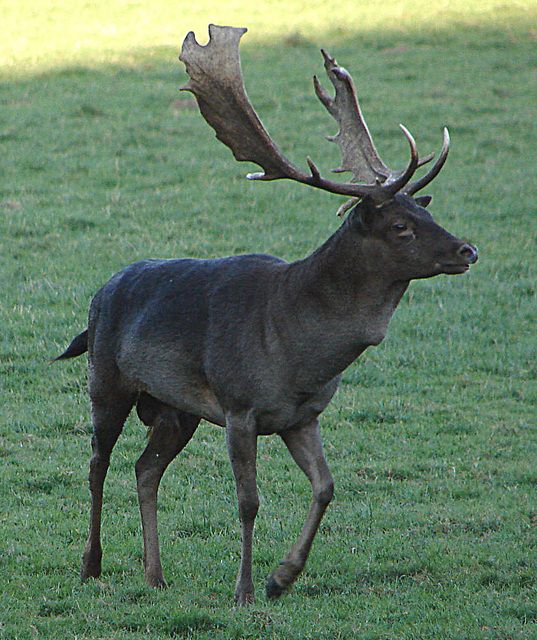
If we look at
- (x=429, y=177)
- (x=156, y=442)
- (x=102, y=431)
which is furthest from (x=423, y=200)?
(x=102, y=431)

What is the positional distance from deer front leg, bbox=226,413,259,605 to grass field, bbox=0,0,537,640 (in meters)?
0.18

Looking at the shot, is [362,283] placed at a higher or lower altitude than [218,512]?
higher

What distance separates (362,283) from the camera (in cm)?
545

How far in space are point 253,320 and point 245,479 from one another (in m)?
0.89

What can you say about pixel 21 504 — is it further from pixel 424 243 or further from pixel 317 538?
pixel 424 243

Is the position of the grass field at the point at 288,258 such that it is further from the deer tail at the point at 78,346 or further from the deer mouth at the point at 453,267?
the deer mouth at the point at 453,267

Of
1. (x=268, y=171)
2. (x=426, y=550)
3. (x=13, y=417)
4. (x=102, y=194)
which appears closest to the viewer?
(x=268, y=171)

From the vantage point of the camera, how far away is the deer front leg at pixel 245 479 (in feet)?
18.4

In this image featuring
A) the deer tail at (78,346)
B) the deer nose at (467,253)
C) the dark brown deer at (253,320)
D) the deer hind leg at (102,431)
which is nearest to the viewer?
the deer nose at (467,253)

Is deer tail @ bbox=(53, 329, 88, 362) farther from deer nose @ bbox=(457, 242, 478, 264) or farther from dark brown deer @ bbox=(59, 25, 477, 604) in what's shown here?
deer nose @ bbox=(457, 242, 478, 264)

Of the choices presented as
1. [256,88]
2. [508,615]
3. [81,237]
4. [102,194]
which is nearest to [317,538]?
[508,615]

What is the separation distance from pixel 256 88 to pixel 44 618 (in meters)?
14.4

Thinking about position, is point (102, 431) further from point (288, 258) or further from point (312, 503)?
point (288, 258)

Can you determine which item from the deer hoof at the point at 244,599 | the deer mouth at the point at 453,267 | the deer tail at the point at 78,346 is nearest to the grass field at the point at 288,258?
the deer hoof at the point at 244,599
